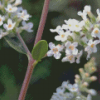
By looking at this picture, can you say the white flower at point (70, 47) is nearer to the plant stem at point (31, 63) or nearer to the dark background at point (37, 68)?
the plant stem at point (31, 63)

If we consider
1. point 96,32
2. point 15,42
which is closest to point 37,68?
point 15,42

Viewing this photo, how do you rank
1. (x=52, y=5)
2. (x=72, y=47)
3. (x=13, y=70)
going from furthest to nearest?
(x=52, y=5)
(x=13, y=70)
(x=72, y=47)

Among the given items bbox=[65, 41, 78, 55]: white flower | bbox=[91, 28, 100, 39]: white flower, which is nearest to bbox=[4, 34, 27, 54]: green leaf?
bbox=[65, 41, 78, 55]: white flower

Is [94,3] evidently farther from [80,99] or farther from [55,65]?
[80,99]

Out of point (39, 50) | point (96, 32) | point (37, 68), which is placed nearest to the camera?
point (96, 32)

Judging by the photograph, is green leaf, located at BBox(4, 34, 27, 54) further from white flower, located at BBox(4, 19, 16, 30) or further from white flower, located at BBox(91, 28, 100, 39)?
white flower, located at BBox(91, 28, 100, 39)

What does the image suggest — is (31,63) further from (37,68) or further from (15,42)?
(37,68)

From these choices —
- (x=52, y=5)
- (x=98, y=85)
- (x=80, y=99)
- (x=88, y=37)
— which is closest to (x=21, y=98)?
(x=80, y=99)
